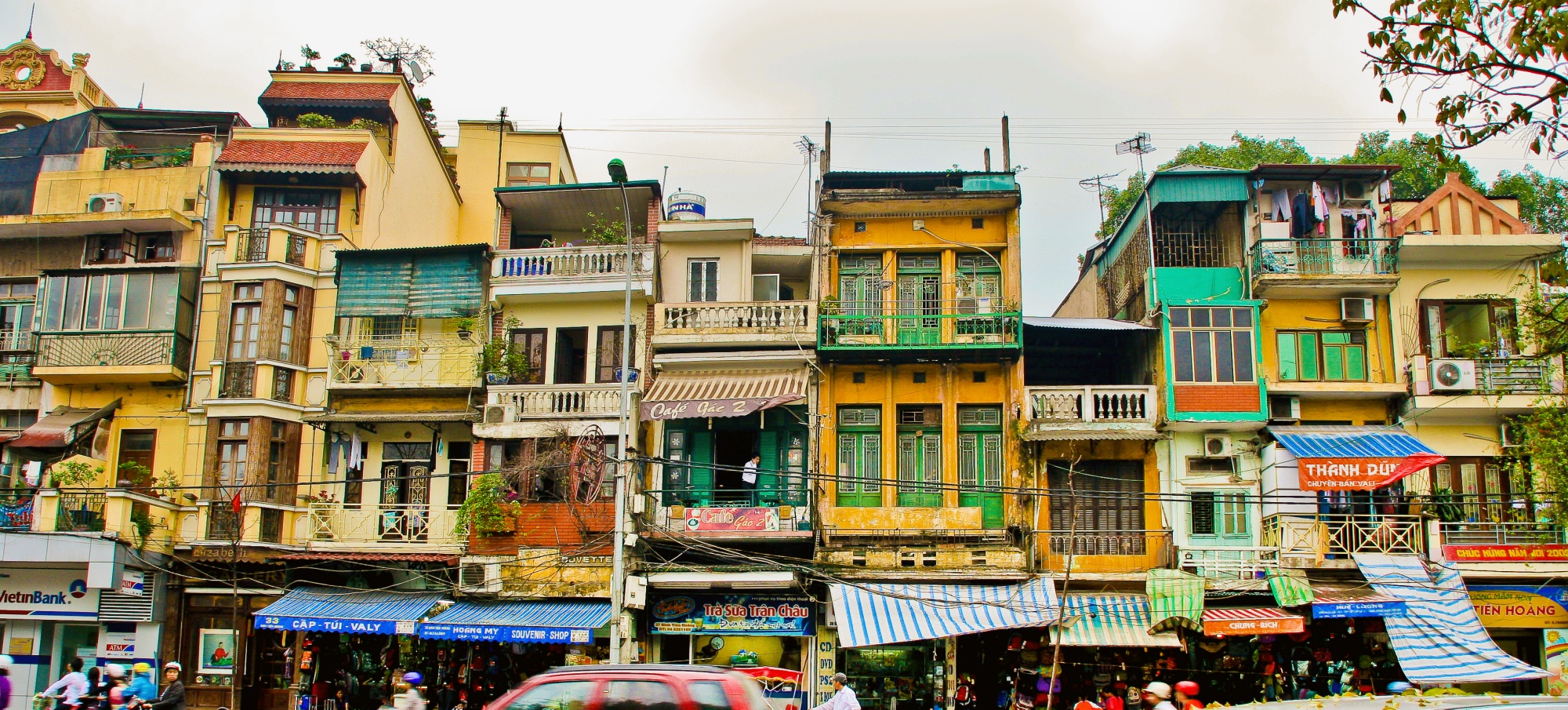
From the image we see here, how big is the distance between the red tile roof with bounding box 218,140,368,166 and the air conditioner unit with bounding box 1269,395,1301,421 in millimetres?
21611

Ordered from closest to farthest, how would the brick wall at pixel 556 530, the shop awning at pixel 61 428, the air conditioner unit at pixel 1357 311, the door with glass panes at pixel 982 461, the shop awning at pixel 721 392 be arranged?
the shop awning at pixel 721 392, the brick wall at pixel 556 530, the door with glass panes at pixel 982 461, the air conditioner unit at pixel 1357 311, the shop awning at pixel 61 428

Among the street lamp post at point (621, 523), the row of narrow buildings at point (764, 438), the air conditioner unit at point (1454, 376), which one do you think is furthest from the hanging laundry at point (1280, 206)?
the street lamp post at point (621, 523)

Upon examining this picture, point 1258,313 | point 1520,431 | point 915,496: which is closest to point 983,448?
point 915,496

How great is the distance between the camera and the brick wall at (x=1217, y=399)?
24281mm

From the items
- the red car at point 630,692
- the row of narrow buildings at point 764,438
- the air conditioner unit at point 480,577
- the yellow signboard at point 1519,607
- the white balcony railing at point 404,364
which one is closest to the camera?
the red car at point 630,692

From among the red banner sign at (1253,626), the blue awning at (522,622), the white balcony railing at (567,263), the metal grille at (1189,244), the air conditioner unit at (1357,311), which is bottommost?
the blue awning at (522,622)

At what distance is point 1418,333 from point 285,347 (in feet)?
83.7

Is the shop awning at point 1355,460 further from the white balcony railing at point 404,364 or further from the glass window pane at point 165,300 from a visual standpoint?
the glass window pane at point 165,300

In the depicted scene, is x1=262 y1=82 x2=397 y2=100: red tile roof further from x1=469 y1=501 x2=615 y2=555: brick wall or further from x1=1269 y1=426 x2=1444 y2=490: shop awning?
x1=1269 y1=426 x2=1444 y2=490: shop awning

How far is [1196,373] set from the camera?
24.6m

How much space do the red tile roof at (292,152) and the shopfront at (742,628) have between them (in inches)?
511

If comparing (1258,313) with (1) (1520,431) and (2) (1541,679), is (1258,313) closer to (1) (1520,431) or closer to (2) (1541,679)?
(1) (1520,431)

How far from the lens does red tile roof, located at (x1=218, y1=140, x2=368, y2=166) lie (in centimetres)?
2736

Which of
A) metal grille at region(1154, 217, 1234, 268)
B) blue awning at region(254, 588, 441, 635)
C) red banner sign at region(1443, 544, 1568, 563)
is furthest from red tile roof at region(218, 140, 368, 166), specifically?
red banner sign at region(1443, 544, 1568, 563)
